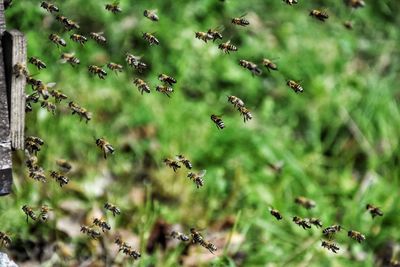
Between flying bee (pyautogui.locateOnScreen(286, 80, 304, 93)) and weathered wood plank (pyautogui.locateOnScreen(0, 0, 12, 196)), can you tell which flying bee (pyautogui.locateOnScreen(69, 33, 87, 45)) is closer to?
weathered wood plank (pyautogui.locateOnScreen(0, 0, 12, 196))

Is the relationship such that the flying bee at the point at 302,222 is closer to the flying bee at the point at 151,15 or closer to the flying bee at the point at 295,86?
the flying bee at the point at 295,86

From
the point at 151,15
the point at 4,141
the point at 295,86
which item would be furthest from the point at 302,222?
the point at 4,141

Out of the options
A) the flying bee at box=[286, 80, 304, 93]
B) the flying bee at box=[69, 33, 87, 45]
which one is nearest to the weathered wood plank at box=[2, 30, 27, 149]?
the flying bee at box=[69, 33, 87, 45]

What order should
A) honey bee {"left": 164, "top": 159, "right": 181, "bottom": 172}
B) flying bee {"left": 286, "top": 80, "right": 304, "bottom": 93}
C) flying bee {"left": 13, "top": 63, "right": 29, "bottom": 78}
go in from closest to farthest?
flying bee {"left": 13, "top": 63, "right": 29, "bottom": 78}, flying bee {"left": 286, "top": 80, "right": 304, "bottom": 93}, honey bee {"left": 164, "top": 159, "right": 181, "bottom": 172}

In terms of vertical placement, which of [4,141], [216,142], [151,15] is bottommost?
[216,142]

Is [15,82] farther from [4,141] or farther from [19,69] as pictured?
[4,141]

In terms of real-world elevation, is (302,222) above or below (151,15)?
below
